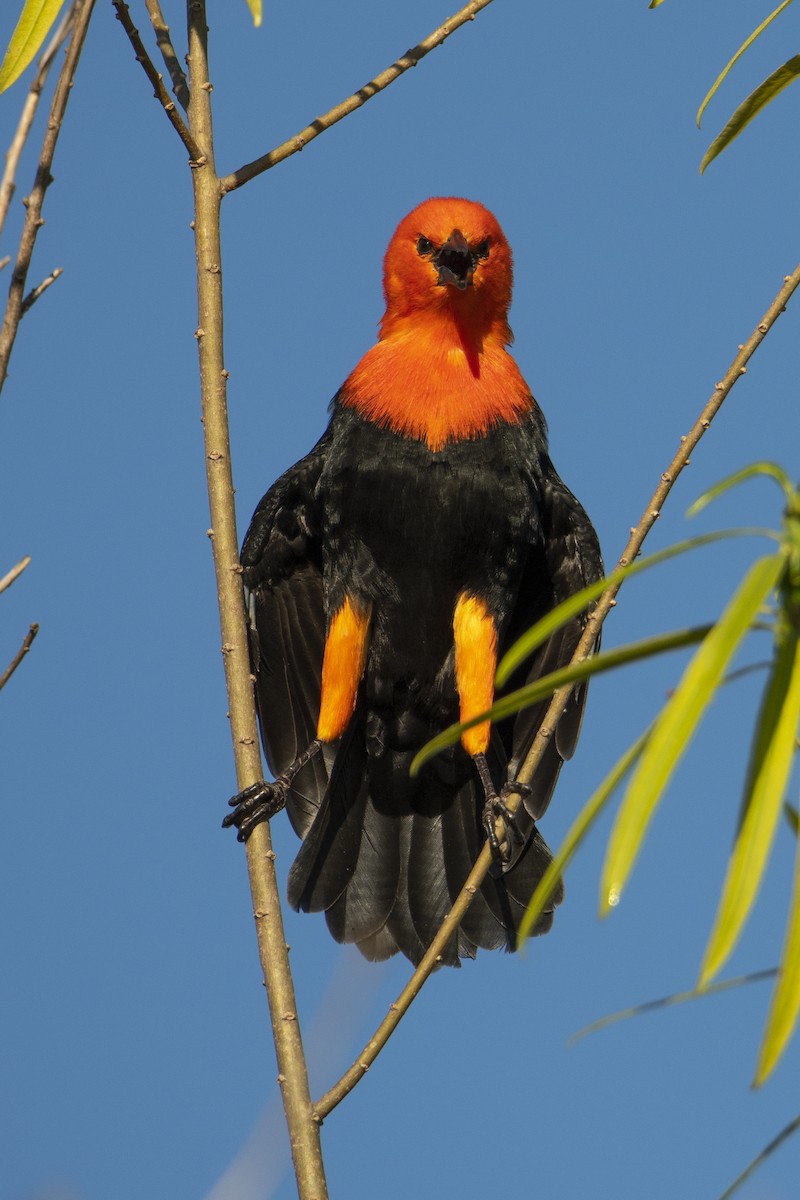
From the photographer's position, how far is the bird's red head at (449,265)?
4785 mm

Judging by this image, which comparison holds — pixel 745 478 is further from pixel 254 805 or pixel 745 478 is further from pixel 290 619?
pixel 290 619

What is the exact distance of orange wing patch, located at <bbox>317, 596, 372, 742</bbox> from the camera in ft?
15.7

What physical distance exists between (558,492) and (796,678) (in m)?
3.50

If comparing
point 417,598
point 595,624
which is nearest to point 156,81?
point 595,624

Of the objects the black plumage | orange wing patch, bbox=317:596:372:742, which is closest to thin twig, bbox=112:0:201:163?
the black plumage

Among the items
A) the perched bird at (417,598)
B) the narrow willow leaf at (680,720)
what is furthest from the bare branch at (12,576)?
the perched bird at (417,598)

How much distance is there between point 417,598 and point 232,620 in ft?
5.95

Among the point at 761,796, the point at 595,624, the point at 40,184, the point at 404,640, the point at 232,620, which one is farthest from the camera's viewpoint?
the point at 404,640

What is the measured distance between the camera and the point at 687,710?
1475 mm

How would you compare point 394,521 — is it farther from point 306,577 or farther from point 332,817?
point 332,817

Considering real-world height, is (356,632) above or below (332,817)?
above

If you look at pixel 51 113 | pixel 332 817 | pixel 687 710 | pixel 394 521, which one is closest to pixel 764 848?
pixel 687 710

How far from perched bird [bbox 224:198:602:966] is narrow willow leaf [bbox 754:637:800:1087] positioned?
3.00m

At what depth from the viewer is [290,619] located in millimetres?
5148
